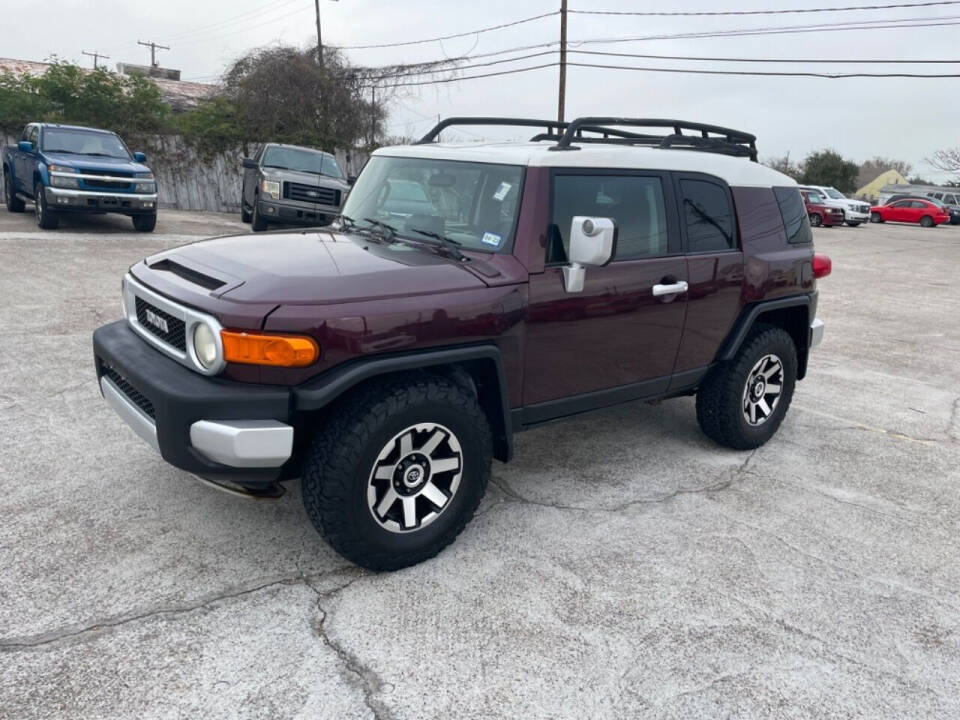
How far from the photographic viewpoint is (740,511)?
4000mm

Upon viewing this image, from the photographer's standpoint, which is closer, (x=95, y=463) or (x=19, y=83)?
(x=95, y=463)

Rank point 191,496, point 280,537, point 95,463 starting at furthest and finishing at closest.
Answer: point 95,463 → point 191,496 → point 280,537

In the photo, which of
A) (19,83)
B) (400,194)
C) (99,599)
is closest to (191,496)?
(99,599)

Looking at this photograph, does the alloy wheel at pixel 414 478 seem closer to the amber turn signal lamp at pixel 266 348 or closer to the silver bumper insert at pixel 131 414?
the amber turn signal lamp at pixel 266 348

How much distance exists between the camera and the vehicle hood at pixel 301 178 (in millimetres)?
13266

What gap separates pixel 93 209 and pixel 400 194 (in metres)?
10.3

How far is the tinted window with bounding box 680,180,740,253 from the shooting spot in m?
4.21

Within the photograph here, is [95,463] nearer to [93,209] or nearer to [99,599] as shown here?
[99,599]

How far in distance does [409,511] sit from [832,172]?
5679cm

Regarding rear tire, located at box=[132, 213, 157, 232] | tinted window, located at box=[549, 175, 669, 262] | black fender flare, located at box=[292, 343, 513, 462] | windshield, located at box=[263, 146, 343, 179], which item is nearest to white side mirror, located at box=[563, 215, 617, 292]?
tinted window, located at box=[549, 175, 669, 262]

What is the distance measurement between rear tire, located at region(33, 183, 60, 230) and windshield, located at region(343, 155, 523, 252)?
34.0 feet

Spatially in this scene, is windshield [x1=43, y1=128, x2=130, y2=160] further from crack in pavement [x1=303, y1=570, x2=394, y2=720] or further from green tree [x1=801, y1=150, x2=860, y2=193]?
green tree [x1=801, y1=150, x2=860, y2=193]

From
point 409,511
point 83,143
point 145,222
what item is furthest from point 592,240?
point 83,143

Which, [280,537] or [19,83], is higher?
[19,83]
